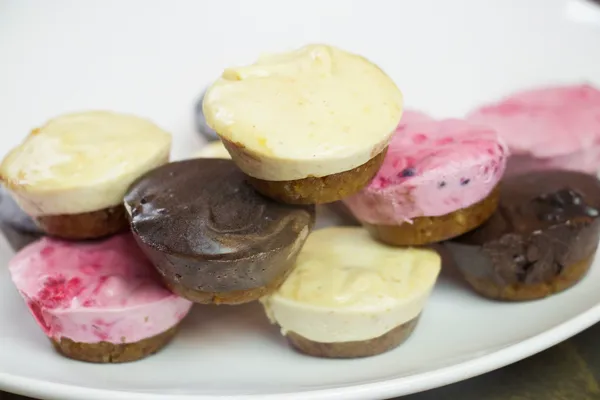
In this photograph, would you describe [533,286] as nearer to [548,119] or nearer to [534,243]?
[534,243]

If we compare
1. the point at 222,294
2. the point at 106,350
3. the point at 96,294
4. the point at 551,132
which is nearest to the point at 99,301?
the point at 96,294

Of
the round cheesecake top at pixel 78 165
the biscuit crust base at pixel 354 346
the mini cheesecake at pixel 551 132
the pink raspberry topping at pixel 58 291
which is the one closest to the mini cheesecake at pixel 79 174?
the round cheesecake top at pixel 78 165

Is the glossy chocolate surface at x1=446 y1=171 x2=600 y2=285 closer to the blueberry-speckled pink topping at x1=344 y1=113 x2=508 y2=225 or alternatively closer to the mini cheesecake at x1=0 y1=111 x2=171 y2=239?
the blueberry-speckled pink topping at x1=344 y1=113 x2=508 y2=225

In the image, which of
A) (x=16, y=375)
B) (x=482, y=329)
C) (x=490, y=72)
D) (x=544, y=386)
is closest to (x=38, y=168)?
(x=16, y=375)

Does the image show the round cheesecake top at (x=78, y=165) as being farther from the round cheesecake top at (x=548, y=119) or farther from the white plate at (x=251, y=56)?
the round cheesecake top at (x=548, y=119)

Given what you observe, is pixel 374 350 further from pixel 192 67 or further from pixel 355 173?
pixel 192 67

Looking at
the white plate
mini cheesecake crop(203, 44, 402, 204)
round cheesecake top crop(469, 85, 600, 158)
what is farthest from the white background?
mini cheesecake crop(203, 44, 402, 204)
